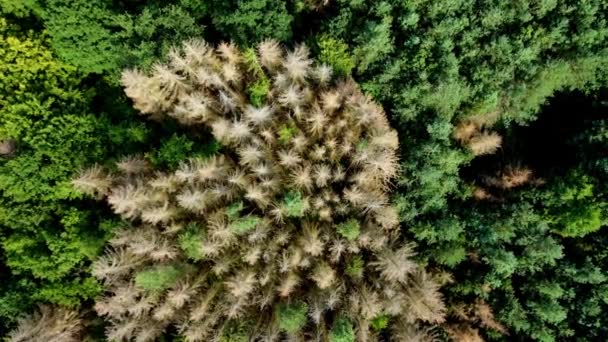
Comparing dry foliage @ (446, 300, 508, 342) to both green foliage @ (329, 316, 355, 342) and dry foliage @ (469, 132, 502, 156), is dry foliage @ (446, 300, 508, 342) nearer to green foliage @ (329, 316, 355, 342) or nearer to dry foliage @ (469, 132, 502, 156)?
green foliage @ (329, 316, 355, 342)

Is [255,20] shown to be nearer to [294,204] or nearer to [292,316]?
[294,204]

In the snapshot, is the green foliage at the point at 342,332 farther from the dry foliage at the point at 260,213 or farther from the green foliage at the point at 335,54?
the green foliage at the point at 335,54

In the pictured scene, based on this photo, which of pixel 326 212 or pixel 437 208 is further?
pixel 437 208

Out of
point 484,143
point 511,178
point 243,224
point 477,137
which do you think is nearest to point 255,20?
point 243,224

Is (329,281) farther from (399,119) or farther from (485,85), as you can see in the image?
(485,85)

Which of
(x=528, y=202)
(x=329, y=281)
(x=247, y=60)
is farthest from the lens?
(x=528, y=202)

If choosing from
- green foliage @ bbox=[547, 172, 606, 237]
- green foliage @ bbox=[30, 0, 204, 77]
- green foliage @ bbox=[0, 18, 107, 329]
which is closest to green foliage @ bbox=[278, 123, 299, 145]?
green foliage @ bbox=[30, 0, 204, 77]

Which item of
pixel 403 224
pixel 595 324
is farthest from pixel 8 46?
pixel 595 324
